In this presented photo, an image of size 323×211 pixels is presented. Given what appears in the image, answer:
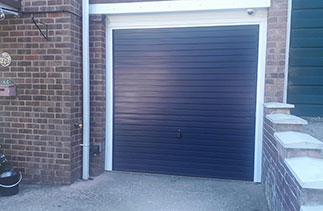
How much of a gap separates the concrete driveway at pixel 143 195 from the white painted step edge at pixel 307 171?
1.66 metres

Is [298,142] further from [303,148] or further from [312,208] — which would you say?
[312,208]

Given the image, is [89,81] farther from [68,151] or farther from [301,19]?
[301,19]

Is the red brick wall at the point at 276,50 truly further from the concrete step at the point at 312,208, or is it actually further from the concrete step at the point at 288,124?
the concrete step at the point at 312,208

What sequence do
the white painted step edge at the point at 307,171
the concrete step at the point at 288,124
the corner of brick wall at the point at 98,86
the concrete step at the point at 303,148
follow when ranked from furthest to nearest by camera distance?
the corner of brick wall at the point at 98,86 < the concrete step at the point at 288,124 < the concrete step at the point at 303,148 < the white painted step edge at the point at 307,171

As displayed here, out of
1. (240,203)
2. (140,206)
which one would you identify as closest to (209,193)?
(240,203)

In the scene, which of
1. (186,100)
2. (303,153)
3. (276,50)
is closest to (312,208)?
(303,153)

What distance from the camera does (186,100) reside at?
15.9ft

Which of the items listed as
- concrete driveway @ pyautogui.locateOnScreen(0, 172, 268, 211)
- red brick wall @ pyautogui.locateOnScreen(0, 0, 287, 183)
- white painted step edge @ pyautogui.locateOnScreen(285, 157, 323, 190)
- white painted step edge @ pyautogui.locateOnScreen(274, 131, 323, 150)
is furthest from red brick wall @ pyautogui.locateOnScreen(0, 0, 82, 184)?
white painted step edge @ pyautogui.locateOnScreen(285, 157, 323, 190)

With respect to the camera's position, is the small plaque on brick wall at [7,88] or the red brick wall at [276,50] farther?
the small plaque on brick wall at [7,88]

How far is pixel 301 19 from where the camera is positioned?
4320mm

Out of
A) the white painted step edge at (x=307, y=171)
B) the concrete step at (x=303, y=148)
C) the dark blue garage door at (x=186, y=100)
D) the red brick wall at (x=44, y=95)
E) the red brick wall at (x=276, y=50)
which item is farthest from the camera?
the dark blue garage door at (x=186, y=100)

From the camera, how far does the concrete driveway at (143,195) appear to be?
12.2 ft

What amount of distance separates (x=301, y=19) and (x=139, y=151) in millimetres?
3425

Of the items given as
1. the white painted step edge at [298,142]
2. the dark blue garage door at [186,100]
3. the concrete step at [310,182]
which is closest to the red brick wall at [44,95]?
the dark blue garage door at [186,100]
